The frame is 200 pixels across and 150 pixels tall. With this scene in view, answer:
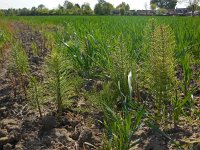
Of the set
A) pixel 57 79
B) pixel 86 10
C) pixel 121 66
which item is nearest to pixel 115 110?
pixel 121 66

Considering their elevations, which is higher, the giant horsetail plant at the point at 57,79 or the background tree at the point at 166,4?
the background tree at the point at 166,4

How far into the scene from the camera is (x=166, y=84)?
5.57 feet

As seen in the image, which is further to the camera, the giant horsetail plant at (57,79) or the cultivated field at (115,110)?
the giant horsetail plant at (57,79)

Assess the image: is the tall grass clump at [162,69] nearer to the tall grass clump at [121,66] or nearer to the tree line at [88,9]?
the tall grass clump at [121,66]

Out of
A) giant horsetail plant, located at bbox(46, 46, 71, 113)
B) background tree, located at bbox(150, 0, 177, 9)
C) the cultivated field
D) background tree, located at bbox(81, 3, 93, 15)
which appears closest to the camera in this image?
the cultivated field

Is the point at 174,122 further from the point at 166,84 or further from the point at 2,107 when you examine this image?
the point at 2,107

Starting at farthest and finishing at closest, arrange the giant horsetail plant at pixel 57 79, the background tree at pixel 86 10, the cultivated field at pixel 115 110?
the background tree at pixel 86 10
the giant horsetail plant at pixel 57 79
the cultivated field at pixel 115 110

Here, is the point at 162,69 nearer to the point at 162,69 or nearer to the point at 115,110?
the point at 162,69

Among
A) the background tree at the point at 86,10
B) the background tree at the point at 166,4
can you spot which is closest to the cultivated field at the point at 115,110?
the background tree at the point at 86,10

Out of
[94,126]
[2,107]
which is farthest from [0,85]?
[94,126]

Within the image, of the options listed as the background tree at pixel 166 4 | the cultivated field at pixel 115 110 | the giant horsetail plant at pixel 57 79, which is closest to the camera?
the cultivated field at pixel 115 110

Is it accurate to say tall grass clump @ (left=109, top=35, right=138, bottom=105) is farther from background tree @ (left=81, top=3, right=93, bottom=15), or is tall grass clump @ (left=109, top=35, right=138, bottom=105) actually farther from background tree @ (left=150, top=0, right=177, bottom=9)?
background tree @ (left=150, top=0, right=177, bottom=9)

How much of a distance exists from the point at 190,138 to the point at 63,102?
3.21 ft

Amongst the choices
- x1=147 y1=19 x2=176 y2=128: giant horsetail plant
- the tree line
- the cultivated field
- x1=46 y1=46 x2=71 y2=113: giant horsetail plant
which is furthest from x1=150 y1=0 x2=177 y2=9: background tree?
x1=147 y1=19 x2=176 y2=128: giant horsetail plant
